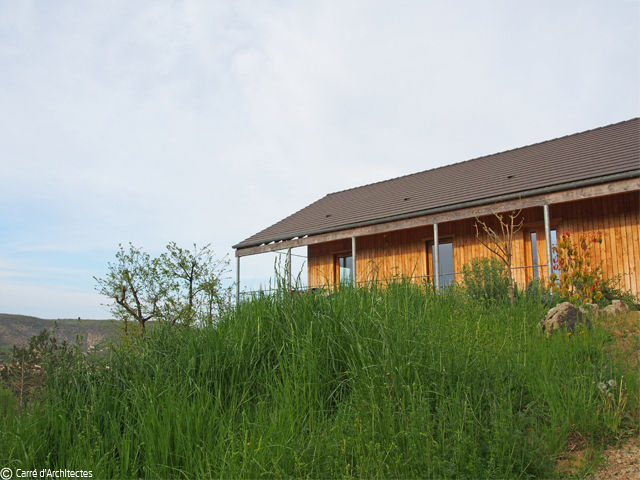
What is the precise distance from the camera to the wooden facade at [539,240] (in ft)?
34.1

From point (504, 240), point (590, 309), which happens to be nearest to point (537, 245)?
point (504, 240)

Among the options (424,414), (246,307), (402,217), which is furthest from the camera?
(402,217)

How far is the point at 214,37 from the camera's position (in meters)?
7.49

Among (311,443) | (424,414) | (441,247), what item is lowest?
(311,443)

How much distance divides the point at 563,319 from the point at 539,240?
748 centimetres

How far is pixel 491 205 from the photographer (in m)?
11.1

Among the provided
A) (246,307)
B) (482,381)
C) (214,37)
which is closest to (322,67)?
(214,37)

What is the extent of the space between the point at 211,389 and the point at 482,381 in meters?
2.23

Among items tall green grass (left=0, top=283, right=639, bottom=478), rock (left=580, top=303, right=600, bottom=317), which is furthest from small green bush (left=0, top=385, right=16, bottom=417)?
rock (left=580, top=303, right=600, bottom=317)

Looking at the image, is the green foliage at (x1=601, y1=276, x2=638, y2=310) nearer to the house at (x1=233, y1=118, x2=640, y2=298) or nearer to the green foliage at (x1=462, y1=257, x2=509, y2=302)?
the house at (x1=233, y1=118, x2=640, y2=298)

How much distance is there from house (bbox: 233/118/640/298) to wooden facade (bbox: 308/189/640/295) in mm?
23

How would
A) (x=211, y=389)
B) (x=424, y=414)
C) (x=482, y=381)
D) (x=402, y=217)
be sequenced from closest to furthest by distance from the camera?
1. (x=424, y=414)
2. (x=482, y=381)
3. (x=211, y=389)
4. (x=402, y=217)

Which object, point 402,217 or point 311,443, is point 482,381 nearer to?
point 311,443

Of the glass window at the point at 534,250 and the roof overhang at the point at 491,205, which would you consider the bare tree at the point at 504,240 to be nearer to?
the roof overhang at the point at 491,205
